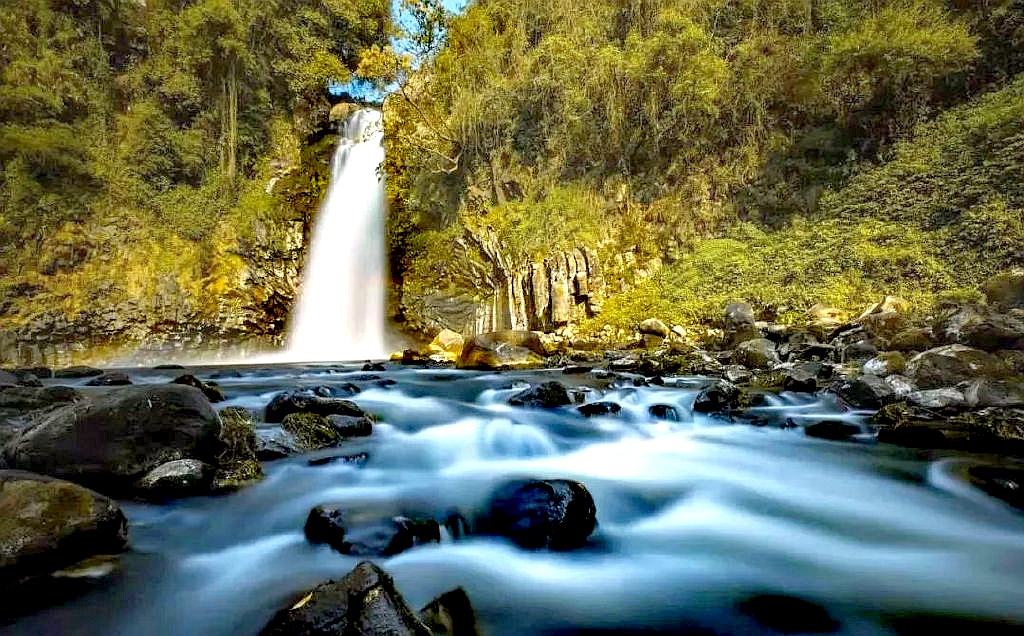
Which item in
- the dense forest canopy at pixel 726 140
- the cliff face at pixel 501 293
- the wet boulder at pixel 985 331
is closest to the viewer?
the wet boulder at pixel 985 331

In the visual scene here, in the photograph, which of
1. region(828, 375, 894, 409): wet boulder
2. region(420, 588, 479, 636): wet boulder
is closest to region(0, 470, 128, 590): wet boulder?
region(420, 588, 479, 636): wet boulder

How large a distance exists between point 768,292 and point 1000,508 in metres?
9.97

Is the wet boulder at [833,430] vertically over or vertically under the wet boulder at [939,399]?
under

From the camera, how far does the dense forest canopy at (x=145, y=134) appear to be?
17891 mm

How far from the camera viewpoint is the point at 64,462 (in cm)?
357

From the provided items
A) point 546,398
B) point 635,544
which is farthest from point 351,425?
point 635,544

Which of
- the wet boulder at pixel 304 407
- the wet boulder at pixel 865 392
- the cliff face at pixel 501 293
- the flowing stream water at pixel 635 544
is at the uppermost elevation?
the cliff face at pixel 501 293

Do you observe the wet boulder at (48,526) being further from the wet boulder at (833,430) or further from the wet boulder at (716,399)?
the wet boulder at (833,430)

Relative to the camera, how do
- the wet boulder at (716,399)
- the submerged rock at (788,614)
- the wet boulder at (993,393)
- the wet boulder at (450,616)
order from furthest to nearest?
the wet boulder at (716,399)
the wet boulder at (993,393)
the submerged rock at (788,614)
the wet boulder at (450,616)

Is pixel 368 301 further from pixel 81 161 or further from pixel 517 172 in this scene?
pixel 81 161

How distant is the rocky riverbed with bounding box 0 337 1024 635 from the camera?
2.38m

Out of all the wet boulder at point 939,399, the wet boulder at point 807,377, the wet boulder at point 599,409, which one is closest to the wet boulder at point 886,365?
the wet boulder at point 807,377

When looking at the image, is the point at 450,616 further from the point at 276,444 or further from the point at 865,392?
the point at 865,392

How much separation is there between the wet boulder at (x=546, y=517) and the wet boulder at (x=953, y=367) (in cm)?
580
